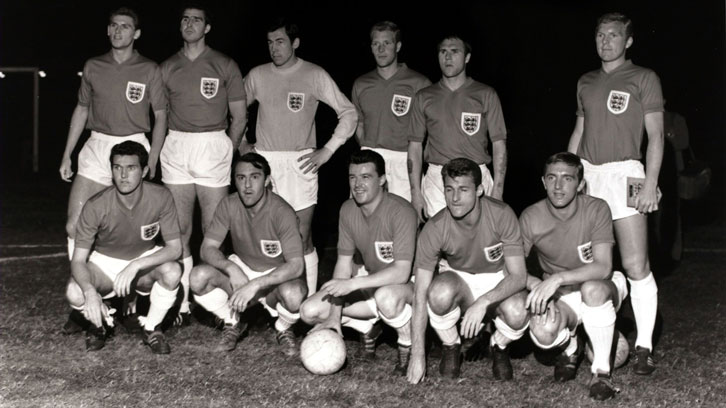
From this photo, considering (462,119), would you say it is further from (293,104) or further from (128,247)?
(128,247)

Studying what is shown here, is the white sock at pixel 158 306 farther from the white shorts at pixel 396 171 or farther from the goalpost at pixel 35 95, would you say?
the goalpost at pixel 35 95

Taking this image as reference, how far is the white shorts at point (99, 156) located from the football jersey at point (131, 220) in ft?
1.39

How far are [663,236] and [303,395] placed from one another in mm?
5019

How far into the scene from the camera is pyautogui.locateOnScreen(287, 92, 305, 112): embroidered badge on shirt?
5.71m

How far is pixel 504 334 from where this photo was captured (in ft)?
14.6

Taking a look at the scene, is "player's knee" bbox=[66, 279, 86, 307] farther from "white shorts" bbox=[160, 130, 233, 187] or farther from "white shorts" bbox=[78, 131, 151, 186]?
"white shorts" bbox=[160, 130, 233, 187]

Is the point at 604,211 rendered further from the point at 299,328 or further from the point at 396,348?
the point at 299,328

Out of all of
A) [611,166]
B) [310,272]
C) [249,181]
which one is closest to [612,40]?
[611,166]

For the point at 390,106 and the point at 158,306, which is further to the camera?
the point at 390,106

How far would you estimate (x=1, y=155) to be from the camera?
20.1 m

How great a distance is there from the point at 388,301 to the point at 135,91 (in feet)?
6.97

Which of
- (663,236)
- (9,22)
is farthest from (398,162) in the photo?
(9,22)

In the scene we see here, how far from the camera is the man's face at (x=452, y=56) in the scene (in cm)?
523

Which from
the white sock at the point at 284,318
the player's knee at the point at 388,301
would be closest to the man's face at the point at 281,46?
the white sock at the point at 284,318
